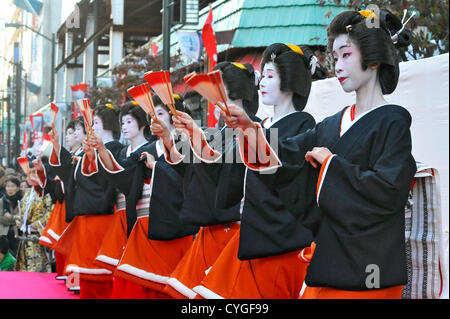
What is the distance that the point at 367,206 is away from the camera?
10.0 ft

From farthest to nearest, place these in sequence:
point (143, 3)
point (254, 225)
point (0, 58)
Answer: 1. point (143, 3)
2. point (0, 58)
3. point (254, 225)

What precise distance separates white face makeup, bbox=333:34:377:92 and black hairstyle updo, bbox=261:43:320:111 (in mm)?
744

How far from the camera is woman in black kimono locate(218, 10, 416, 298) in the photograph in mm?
3062

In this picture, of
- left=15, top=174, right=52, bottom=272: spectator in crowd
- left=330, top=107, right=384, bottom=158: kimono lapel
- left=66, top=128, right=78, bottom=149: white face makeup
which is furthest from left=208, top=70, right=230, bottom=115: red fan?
left=15, top=174, right=52, bottom=272: spectator in crowd

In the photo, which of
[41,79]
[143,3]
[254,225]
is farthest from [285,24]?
[41,79]

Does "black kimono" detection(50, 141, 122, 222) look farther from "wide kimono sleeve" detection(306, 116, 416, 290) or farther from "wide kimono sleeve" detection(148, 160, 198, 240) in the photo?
"wide kimono sleeve" detection(306, 116, 416, 290)

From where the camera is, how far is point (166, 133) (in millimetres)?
5199

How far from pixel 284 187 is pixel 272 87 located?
82 centimetres

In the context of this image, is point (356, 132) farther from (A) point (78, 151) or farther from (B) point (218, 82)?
(A) point (78, 151)

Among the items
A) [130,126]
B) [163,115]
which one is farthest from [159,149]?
[130,126]

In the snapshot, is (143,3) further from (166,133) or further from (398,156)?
(398,156)

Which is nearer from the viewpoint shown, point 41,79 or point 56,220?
point 56,220
